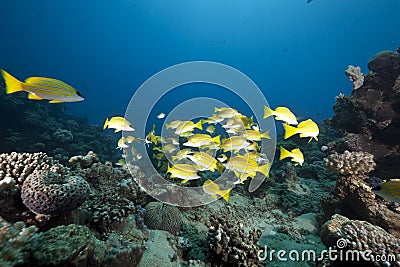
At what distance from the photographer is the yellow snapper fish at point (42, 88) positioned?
2277 millimetres

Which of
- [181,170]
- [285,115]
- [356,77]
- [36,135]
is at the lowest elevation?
[181,170]

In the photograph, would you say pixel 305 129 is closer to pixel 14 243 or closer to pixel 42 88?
pixel 42 88

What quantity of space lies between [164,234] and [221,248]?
4.25ft

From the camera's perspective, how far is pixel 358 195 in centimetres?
492

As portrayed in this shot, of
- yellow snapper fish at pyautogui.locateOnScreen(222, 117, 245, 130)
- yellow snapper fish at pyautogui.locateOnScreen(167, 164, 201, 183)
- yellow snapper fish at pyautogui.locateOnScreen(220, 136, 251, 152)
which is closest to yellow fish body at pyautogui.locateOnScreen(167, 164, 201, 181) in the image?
yellow snapper fish at pyautogui.locateOnScreen(167, 164, 201, 183)

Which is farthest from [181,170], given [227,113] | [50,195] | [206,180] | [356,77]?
[356,77]

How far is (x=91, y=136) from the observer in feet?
48.2

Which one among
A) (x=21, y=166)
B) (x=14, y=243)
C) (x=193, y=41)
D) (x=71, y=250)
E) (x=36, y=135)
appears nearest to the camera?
(x=14, y=243)

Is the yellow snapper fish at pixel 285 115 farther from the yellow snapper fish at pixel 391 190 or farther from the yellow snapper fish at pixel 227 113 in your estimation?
the yellow snapper fish at pixel 391 190

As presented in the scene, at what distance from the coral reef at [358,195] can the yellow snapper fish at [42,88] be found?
6052mm

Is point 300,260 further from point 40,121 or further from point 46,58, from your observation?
point 46,58

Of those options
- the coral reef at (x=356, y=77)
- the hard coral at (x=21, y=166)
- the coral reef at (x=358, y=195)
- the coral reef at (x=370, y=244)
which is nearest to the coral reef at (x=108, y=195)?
the hard coral at (x=21, y=166)

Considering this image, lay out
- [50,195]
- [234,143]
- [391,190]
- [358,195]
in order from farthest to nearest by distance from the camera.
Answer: [358,195]
[234,143]
[50,195]
[391,190]

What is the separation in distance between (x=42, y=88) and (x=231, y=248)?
Answer: 11.3ft
